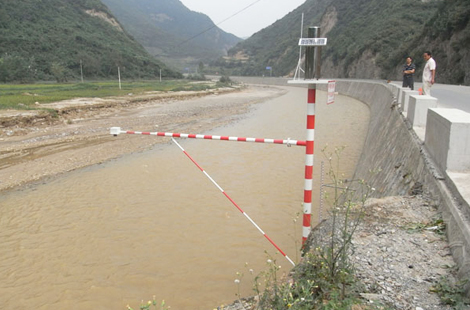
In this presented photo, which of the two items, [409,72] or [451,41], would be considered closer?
[409,72]

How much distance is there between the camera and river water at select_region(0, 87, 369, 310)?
5.01m

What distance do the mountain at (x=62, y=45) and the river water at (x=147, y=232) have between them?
4484cm

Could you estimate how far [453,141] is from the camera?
394cm

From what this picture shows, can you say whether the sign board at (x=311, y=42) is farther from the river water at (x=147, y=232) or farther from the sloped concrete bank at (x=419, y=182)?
the river water at (x=147, y=232)

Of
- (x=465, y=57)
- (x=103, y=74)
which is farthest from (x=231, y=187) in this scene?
(x=103, y=74)

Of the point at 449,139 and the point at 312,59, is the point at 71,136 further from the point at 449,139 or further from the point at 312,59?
the point at 449,139

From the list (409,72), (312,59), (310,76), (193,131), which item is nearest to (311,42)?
(312,59)

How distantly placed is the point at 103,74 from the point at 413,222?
70.6m

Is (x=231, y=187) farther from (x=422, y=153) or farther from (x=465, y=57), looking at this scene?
(x=465, y=57)

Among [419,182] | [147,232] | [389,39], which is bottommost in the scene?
[147,232]

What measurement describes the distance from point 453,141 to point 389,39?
53.4 metres

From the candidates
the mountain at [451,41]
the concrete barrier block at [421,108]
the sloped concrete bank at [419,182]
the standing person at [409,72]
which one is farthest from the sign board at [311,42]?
the mountain at [451,41]

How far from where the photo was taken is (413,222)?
3828mm

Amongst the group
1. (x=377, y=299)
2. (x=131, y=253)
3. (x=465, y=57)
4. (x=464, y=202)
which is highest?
(x=465, y=57)
